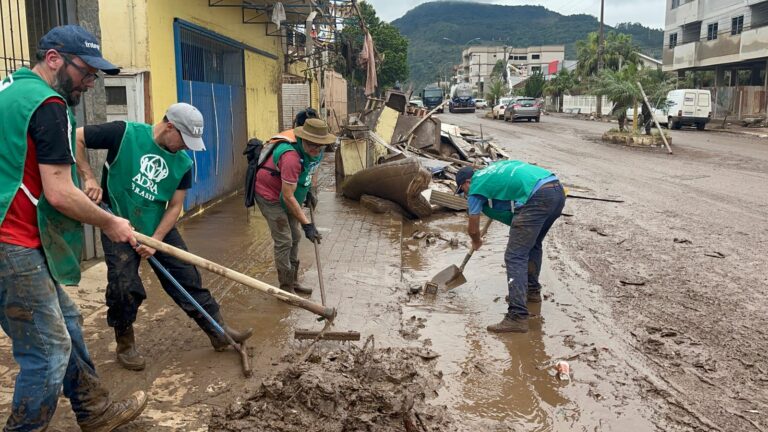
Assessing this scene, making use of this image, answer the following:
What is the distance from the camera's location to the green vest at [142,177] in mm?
3732

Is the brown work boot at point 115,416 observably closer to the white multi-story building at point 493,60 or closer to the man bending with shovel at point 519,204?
the man bending with shovel at point 519,204

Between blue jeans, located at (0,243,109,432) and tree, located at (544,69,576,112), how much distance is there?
54.9 meters

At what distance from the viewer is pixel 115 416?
9.96ft

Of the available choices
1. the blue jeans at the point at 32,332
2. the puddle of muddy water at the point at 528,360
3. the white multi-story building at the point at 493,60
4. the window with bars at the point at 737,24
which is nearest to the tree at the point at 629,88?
the puddle of muddy water at the point at 528,360

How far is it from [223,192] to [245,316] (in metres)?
5.86

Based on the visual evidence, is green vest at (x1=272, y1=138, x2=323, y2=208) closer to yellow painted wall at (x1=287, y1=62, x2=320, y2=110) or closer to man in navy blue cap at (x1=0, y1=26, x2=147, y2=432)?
man in navy blue cap at (x1=0, y1=26, x2=147, y2=432)

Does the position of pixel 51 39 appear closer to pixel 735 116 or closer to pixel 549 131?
pixel 549 131

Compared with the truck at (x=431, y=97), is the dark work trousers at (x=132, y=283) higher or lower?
lower

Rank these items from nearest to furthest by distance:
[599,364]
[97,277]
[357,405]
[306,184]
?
1. [357,405]
2. [599,364]
3. [306,184]
4. [97,277]

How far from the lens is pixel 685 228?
8586 millimetres

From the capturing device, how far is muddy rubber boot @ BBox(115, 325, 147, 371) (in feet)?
12.9

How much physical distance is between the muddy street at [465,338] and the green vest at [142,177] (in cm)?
103

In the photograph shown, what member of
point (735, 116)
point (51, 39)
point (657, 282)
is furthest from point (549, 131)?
point (51, 39)

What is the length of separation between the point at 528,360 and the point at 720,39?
36.5 meters
